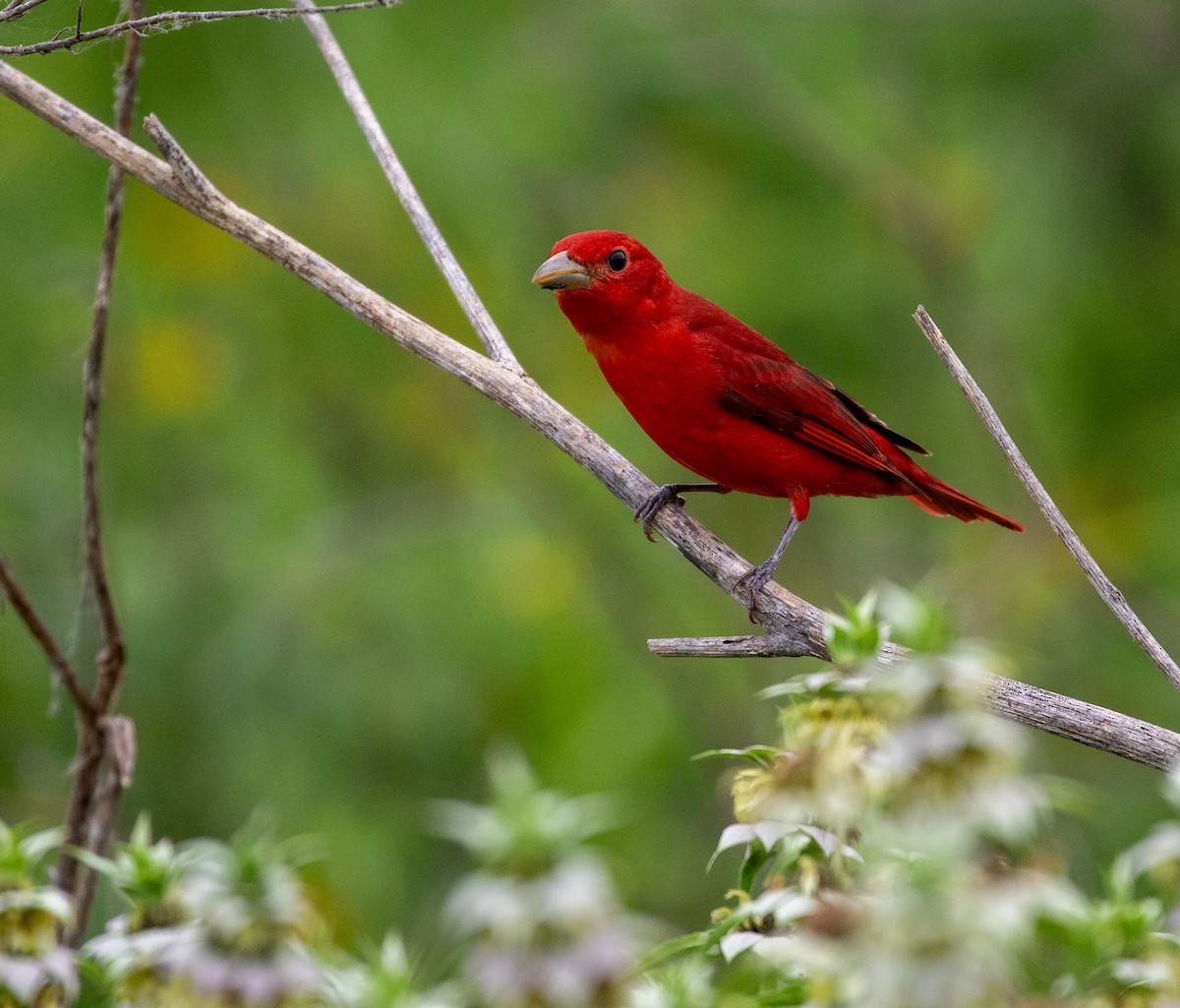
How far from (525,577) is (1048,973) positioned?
17.2ft

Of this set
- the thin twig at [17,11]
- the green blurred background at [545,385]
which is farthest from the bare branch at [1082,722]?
the green blurred background at [545,385]

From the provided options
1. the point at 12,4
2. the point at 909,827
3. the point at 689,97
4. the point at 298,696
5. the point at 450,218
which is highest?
the point at 689,97

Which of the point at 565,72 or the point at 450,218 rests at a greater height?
the point at 565,72

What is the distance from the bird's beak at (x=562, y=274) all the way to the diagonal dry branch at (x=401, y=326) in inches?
40.9

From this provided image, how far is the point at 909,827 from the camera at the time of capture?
1.11m

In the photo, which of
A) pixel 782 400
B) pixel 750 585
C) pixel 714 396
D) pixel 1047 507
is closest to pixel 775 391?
pixel 782 400

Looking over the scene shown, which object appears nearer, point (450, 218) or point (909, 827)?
point (909, 827)

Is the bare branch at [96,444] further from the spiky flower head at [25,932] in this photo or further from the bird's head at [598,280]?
the spiky flower head at [25,932]

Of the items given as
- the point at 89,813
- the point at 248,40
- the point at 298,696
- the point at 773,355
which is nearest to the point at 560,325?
the point at 248,40

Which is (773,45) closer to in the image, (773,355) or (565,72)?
(565,72)

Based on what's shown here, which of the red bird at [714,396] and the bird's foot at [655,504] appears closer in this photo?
the bird's foot at [655,504]

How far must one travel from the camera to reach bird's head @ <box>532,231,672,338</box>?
4055 millimetres

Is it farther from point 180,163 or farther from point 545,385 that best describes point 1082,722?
point 545,385

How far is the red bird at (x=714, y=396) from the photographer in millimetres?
4031
